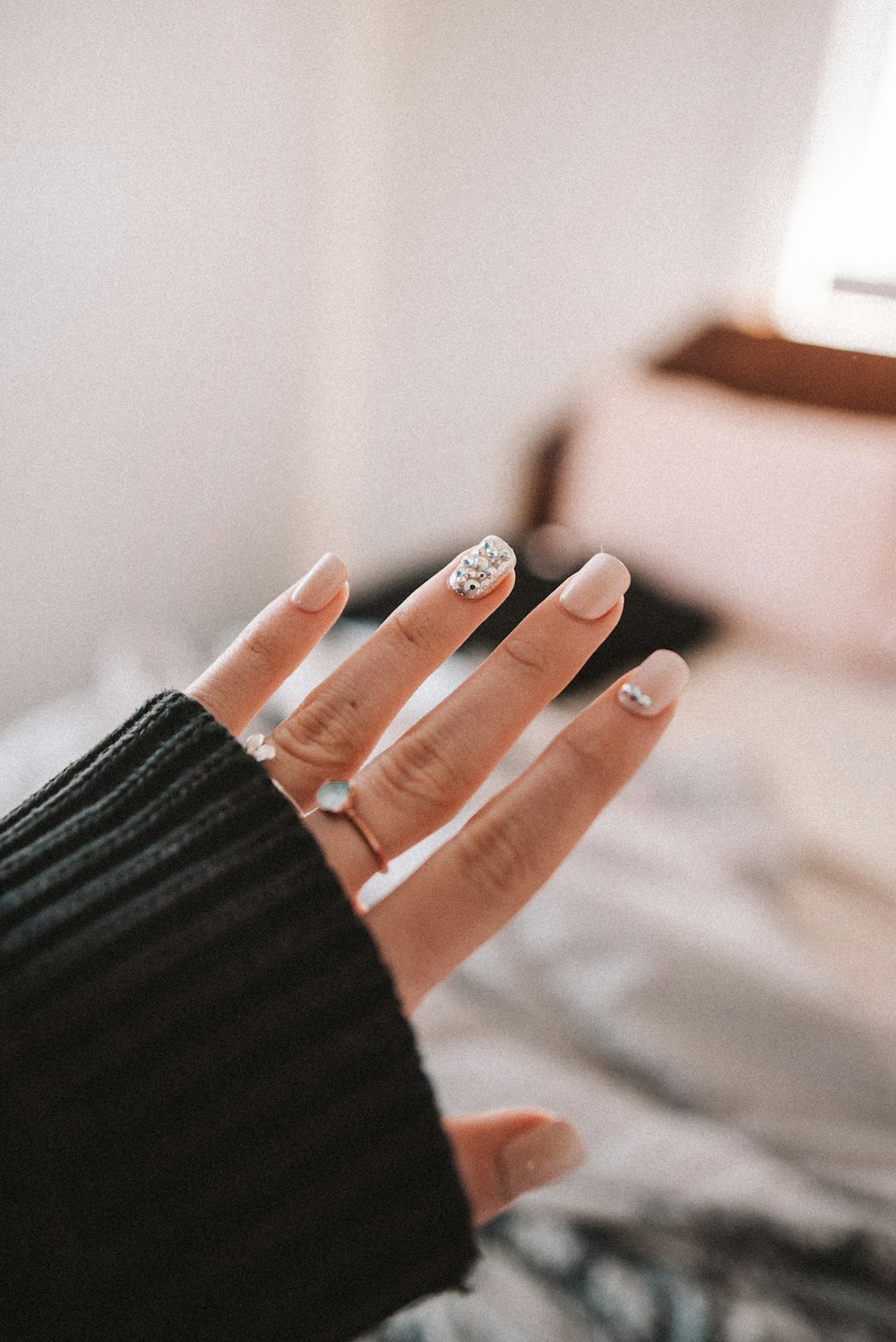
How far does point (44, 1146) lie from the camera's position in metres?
0.41

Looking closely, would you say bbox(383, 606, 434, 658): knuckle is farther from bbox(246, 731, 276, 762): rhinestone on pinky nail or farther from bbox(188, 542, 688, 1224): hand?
bbox(246, 731, 276, 762): rhinestone on pinky nail

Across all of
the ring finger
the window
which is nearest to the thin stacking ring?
the ring finger

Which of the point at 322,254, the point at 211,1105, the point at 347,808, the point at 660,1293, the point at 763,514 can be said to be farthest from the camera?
the point at 322,254

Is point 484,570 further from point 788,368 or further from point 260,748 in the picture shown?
point 788,368

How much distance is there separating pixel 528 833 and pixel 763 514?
107 cm

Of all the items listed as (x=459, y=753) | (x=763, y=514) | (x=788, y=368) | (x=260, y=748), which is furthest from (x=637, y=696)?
(x=788, y=368)

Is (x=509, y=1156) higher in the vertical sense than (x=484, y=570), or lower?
lower

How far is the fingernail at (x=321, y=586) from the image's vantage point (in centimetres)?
58

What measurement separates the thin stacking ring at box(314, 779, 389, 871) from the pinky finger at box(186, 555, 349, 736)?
8cm

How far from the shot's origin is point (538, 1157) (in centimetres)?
50

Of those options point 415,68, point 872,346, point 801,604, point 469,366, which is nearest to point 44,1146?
point 872,346

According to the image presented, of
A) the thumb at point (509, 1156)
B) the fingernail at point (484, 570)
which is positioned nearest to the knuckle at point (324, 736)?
the fingernail at point (484, 570)

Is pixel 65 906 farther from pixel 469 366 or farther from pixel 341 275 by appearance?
pixel 341 275

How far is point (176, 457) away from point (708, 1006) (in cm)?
151
